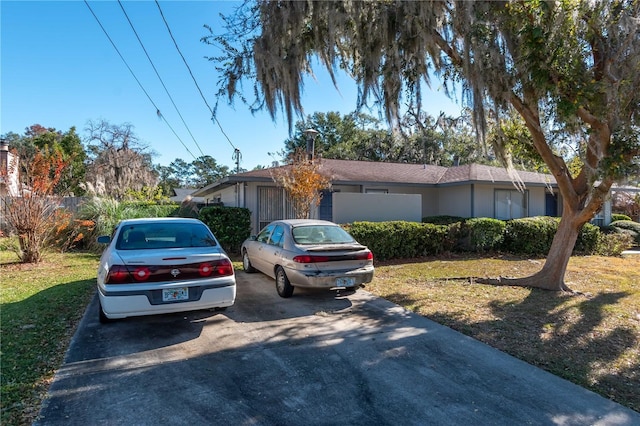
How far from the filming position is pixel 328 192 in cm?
1592

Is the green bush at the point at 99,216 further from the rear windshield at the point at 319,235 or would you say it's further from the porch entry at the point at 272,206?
the rear windshield at the point at 319,235

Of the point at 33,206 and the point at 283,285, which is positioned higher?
the point at 33,206

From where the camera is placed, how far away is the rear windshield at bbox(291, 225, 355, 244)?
7.41 metres

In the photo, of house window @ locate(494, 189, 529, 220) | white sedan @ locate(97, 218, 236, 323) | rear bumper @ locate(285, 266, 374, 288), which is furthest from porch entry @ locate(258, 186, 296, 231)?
house window @ locate(494, 189, 529, 220)

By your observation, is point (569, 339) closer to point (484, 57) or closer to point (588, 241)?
point (484, 57)

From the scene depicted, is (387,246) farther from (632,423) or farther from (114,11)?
(114,11)

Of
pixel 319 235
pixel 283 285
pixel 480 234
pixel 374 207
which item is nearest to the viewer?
pixel 283 285

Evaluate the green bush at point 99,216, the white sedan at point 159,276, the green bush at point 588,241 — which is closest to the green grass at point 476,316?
the white sedan at point 159,276

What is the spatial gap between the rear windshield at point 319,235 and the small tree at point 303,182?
4.38 meters

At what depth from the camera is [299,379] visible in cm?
381

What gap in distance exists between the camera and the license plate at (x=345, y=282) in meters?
6.78

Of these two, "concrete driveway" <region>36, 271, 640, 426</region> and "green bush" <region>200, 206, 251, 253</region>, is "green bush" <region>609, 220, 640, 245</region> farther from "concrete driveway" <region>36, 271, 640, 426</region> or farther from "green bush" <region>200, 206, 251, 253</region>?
"concrete driveway" <region>36, 271, 640, 426</region>

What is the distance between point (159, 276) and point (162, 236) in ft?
3.67

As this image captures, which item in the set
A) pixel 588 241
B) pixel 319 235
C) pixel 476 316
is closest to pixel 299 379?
pixel 476 316
